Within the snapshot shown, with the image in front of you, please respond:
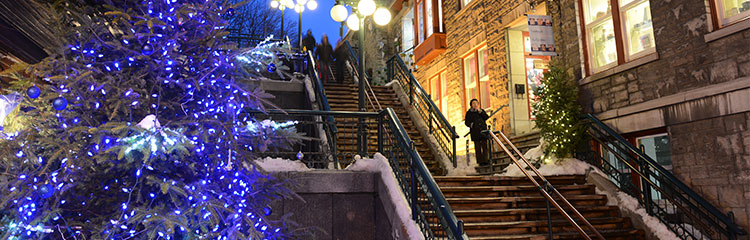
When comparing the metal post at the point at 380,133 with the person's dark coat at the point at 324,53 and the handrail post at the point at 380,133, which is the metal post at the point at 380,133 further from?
the person's dark coat at the point at 324,53

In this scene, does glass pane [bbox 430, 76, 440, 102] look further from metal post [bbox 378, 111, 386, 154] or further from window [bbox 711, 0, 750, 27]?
window [bbox 711, 0, 750, 27]

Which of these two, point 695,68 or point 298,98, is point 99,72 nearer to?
point 695,68

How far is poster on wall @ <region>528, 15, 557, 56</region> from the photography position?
381 inches

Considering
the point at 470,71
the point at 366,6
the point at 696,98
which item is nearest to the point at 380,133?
the point at 366,6

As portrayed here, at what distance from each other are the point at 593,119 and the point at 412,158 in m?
3.89

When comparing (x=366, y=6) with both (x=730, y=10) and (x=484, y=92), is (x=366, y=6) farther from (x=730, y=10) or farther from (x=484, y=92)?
(x=730, y=10)

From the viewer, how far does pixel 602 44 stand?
8.97 meters

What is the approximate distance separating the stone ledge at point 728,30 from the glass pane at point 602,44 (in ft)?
6.40

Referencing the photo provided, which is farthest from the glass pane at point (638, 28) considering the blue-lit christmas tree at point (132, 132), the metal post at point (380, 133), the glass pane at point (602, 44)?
the blue-lit christmas tree at point (132, 132)

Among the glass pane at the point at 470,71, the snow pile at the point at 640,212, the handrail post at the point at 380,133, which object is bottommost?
the snow pile at the point at 640,212

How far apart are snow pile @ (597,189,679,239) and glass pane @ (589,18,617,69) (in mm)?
2436

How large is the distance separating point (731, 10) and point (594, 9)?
101 inches

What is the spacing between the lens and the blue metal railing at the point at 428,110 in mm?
10227

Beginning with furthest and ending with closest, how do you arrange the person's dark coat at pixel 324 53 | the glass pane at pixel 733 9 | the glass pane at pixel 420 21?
the glass pane at pixel 420 21
the person's dark coat at pixel 324 53
the glass pane at pixel 733 9
